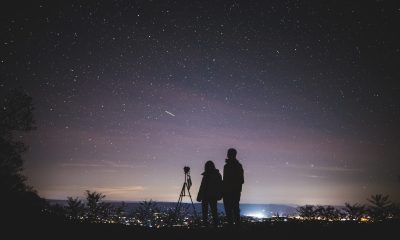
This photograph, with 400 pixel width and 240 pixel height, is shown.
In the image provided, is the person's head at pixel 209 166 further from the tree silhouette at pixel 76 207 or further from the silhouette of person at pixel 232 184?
the tree silhouette at pixel 76 207

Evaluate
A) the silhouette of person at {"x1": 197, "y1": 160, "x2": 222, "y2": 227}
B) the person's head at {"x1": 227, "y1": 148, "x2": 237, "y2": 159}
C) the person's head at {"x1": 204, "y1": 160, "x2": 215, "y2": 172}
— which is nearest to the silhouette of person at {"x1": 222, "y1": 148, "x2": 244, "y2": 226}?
the person's head at {"x1": 227, "y1": 148, "x2": 237, "y2": 159}

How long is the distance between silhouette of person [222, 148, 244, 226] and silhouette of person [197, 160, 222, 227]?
90 centimetres

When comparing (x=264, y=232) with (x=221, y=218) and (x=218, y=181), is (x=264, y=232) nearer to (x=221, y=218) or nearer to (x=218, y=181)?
(x=218, y=181)

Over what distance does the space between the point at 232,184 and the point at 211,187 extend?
1.28m

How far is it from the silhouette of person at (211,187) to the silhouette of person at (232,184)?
0.90 metres

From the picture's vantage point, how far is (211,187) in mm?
10750

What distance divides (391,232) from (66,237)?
954 cm

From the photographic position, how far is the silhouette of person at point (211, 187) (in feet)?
35.2

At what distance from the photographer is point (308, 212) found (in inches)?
790

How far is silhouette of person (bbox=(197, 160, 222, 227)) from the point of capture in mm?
10719

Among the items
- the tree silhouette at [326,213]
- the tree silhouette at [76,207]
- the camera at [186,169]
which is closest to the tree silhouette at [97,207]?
the tree silhouette at [76,207]

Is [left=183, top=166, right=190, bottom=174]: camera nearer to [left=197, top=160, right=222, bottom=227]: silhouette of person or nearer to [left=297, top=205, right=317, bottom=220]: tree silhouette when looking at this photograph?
[left=197, top=160, right=222, bottom=227]: silhouette of person

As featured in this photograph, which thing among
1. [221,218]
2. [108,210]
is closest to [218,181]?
[221,218]

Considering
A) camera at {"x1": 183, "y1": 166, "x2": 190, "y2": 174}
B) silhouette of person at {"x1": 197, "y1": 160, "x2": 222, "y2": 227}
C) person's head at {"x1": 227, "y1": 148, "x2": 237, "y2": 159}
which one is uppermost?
person's head at {"x1": 227, "y1": 148, "x2": 237, "y2": 159}
